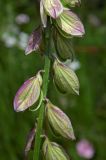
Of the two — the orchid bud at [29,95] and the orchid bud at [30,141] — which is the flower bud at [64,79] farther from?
the orchid bud at [30,141]

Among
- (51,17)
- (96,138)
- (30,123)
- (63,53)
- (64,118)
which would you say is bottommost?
(96,138)

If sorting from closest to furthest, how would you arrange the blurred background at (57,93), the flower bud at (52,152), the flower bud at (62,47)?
1. the flower bud at (62,47)
2. the flower bud at (52,152)
3. the blurred background at (57,93)

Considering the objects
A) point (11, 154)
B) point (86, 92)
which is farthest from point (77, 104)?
point (11, 154)

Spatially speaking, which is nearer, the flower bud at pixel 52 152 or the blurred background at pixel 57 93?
the flower bud at pixel 52 152

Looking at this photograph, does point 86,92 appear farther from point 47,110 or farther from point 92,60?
point 47,110

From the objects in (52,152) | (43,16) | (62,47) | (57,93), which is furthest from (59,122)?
(57,93)

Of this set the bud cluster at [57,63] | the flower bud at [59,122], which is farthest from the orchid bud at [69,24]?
the flower bud at [59,122]

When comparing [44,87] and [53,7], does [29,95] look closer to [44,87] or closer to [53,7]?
[44,87]
